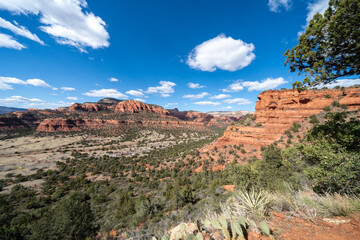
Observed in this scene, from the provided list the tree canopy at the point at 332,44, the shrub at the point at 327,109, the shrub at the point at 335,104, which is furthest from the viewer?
the shrub at the point at 335,104

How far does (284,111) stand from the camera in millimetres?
26531

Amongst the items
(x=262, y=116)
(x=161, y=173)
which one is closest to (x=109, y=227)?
(x=161, y=173)

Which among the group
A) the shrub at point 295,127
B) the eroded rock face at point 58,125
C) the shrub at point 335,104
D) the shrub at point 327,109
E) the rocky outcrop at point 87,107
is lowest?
the eroded rock face at point 58,125

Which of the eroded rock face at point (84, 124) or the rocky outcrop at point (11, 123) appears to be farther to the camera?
the eroded rock face at point (84, 124)

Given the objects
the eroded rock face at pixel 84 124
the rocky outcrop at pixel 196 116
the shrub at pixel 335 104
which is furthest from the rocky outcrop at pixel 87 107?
the shrub at pixel 335 104

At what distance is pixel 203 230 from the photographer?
351cm

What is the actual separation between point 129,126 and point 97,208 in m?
72.0

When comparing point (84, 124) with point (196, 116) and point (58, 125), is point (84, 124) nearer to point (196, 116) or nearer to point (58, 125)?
point (58, 125)

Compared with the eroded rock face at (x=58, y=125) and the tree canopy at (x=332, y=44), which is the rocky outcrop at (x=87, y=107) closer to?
the eroded rock face at (x=58, y=125)

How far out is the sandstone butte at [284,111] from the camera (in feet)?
76.6

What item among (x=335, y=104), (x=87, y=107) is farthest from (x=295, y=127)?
(x=87, y=107)

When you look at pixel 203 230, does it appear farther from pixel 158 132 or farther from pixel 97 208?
pixel 158 132

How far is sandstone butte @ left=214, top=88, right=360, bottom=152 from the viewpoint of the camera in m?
23.4

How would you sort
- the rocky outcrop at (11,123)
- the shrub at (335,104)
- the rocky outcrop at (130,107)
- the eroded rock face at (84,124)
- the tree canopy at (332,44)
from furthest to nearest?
1. the rocky outcrop at (130,107)
2. the eroded rock face at (84,124)
3. the rocky outcrop at (11,123)
4. the shrub at (335,104)
5. the tree canopy at (332,44)
